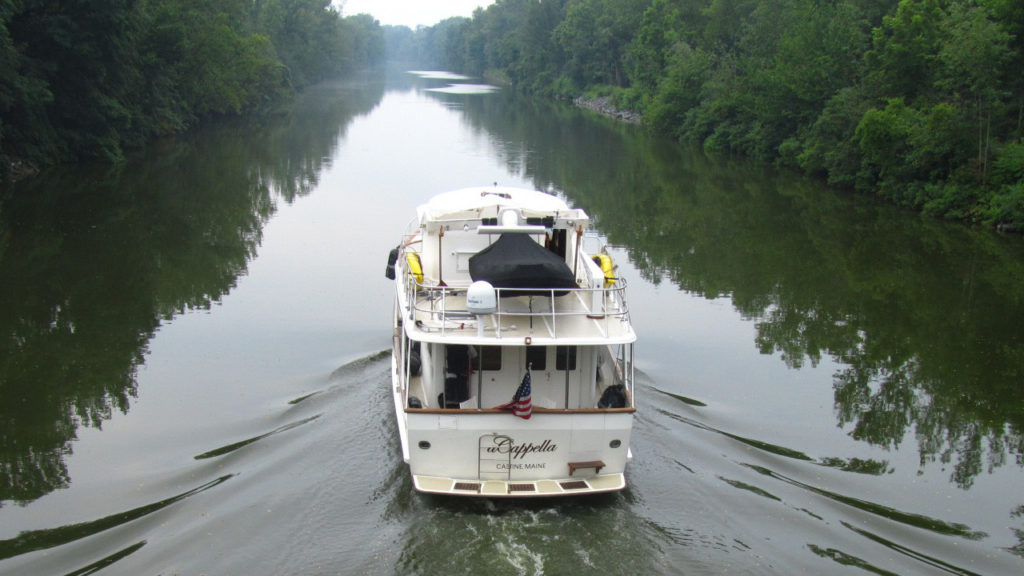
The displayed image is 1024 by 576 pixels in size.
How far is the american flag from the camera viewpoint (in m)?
10.4

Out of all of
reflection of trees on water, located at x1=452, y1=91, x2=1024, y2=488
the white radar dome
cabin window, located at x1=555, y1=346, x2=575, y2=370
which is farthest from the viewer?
reflection of trees on water, located at x1=452, y1=91, x2=1024, y2=488

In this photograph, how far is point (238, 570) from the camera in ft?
31.3

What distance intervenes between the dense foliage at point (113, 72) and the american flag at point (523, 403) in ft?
87.1

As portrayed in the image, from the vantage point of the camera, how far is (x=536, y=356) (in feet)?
37.4

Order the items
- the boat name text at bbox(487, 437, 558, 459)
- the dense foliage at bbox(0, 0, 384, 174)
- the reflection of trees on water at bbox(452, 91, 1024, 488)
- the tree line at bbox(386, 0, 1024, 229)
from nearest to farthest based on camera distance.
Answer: the boat name text at bbox(487, 437, 558, 459)
the reflection of trees on water at bbox(452, 91, 1024, 488)
the tree line at bbox(386, 0, 1024, 229)
the dense foliage at bbox(0, 0, 384, 174)

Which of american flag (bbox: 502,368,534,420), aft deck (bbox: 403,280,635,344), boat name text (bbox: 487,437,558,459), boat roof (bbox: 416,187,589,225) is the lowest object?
boat name text (bbox: 487,437,558,459)

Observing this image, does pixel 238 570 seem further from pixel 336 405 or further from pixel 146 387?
pixel 146 387

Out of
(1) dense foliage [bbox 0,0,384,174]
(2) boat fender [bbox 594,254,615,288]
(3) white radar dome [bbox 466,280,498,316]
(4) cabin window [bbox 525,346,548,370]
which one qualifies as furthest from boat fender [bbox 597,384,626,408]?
(1) dense foliage [bbox 0,0,384,174]

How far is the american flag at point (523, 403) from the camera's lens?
10422mm

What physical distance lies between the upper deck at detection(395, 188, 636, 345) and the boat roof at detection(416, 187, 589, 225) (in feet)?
0.05

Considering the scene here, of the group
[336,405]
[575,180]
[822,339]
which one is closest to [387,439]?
[336,405]

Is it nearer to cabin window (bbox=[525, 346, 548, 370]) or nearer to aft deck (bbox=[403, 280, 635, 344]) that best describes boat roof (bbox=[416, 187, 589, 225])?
aft deck (bbox=[403, 280, 635, 344])

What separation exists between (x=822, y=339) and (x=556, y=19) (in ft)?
315

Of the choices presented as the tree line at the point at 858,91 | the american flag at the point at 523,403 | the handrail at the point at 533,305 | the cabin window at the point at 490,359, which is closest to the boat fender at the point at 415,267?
the handrail at the point at 533,305
